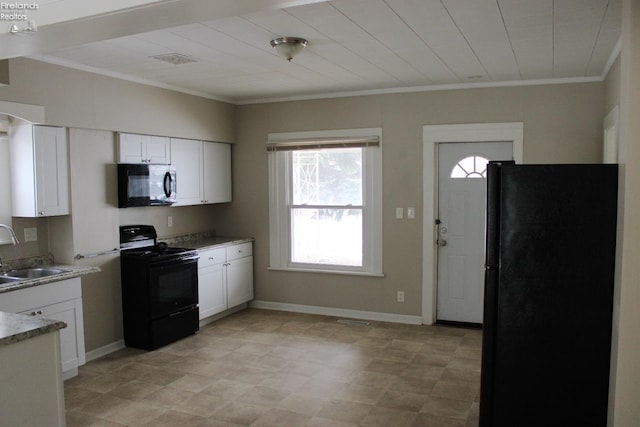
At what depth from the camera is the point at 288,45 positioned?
11.5ft

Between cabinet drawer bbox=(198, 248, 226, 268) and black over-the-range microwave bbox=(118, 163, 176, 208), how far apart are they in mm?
656

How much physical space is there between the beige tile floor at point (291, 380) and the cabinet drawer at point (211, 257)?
2.30 ft

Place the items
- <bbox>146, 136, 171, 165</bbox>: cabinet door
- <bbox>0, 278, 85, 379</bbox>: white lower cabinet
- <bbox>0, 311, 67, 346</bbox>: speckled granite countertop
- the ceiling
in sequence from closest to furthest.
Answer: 1. <bbox>0, 311, 67, 346</bbox>: speckled granite countertop
2. the ceiling
3. <bbox>0, 278, 85, 379</bbox>: white lower cabinet
4. <bbox>146, 136, 171, 165</bbox>: cabinet door

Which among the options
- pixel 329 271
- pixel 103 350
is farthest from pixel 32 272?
pixel 329 271

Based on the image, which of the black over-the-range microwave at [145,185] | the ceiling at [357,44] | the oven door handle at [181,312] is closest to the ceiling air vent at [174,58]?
the ceiling at [357,44]

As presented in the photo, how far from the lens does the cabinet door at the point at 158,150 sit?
5.08 metres

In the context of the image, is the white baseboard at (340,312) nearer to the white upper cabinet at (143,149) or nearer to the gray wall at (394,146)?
the gray wall at (394,146)

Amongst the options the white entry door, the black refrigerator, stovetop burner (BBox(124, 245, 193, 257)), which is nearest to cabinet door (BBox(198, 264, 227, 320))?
stovetop burner (BBox(124, 245, 193, 257))

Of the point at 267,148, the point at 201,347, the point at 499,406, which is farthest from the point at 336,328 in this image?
the point at 499,406

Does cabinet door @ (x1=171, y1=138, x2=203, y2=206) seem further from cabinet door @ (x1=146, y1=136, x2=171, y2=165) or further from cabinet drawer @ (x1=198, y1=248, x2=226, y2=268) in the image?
cabinet drawer @ (x1=198, y1=248, x2=226, y2=268)

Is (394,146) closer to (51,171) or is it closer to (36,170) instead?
(51,171)

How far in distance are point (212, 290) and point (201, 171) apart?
4.33 ft

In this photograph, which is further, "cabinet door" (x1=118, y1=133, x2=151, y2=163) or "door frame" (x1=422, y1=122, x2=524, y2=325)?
"door frame" (x1=422, y1=122, x2=524, y2=325)

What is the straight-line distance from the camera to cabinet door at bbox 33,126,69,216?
4.04m
